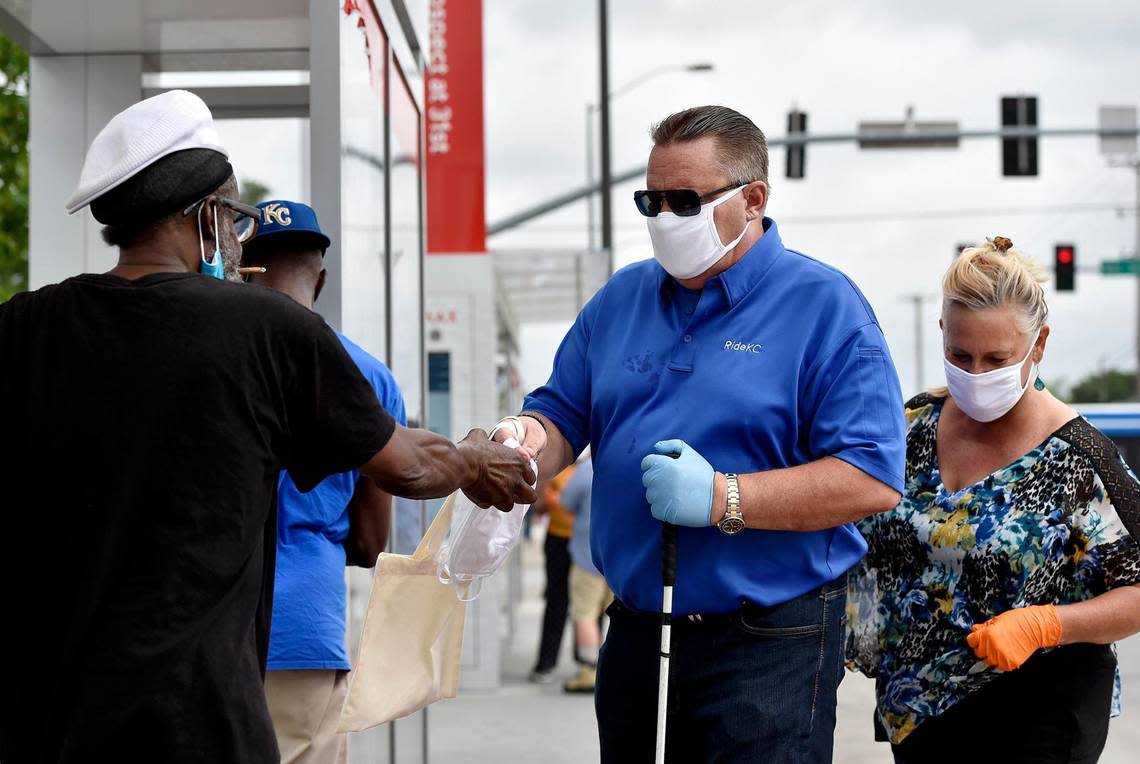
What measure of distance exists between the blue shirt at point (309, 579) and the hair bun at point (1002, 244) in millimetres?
1596

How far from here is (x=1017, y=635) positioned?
3029 mm

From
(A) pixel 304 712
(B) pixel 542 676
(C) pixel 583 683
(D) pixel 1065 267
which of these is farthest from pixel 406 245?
(D) pixel 1065 267

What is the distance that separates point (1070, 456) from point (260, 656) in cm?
180

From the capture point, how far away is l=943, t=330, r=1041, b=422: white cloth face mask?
10.6 ft

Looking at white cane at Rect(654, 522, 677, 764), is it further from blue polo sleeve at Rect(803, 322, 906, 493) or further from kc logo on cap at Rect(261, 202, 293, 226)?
kc logo on cap at Rect(261, 202, 293, 226)

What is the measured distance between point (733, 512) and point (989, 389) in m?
0.81

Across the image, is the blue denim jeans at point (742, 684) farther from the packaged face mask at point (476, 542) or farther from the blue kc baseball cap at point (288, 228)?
the blue kc baseball cap at point (288, 228)

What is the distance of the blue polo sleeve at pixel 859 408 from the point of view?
2.83 metres

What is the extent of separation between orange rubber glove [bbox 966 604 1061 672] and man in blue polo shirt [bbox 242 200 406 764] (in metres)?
1.56

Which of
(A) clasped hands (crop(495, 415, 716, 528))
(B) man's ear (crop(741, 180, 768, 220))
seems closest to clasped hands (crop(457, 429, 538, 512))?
(A) clasped hands (crop(495, 415, 716, 528))

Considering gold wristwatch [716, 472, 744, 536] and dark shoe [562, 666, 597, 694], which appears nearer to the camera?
gold wristwatch [716, 472, 744, 536]

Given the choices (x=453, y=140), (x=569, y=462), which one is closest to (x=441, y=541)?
(x=569, y=462)

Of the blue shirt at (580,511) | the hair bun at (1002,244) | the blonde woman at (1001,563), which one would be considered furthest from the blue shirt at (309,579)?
the blue shirt at (580,511)

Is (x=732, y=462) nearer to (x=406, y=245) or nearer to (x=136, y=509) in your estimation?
(x=136, y=509)
